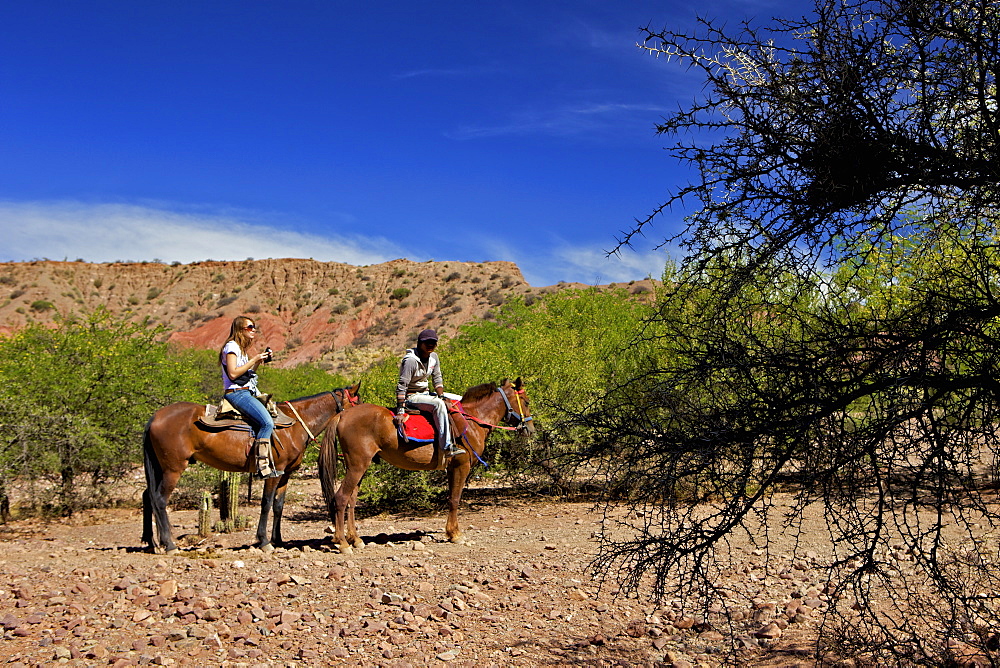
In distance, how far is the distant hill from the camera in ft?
254

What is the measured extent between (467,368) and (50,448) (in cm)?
758

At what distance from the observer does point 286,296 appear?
88500 mm

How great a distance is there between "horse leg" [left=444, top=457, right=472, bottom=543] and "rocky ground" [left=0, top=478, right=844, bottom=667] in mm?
764

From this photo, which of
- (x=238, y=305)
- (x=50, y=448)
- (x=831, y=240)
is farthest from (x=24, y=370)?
(x=238, y=305)

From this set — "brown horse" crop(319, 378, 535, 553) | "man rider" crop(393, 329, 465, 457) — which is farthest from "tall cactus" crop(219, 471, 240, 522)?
"man rider" crop(393, 329, 465, 457)

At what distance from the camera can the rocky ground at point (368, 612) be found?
6.14 m

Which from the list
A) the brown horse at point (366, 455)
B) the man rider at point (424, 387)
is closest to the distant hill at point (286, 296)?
the brown horse at point (366, 455)

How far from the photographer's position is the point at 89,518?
14266 mm

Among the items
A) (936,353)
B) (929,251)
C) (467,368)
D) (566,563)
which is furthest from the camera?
(467,368)

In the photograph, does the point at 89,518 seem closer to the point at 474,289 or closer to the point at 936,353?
the point at 936,353

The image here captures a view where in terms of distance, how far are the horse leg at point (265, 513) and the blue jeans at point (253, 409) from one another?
2.33ft

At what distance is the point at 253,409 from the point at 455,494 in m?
3.12

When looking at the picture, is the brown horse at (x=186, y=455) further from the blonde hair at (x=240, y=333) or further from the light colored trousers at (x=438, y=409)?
the light colored trousers at (x=438, y=409)

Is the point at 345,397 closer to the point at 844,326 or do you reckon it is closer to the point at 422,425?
the point at 422,425
